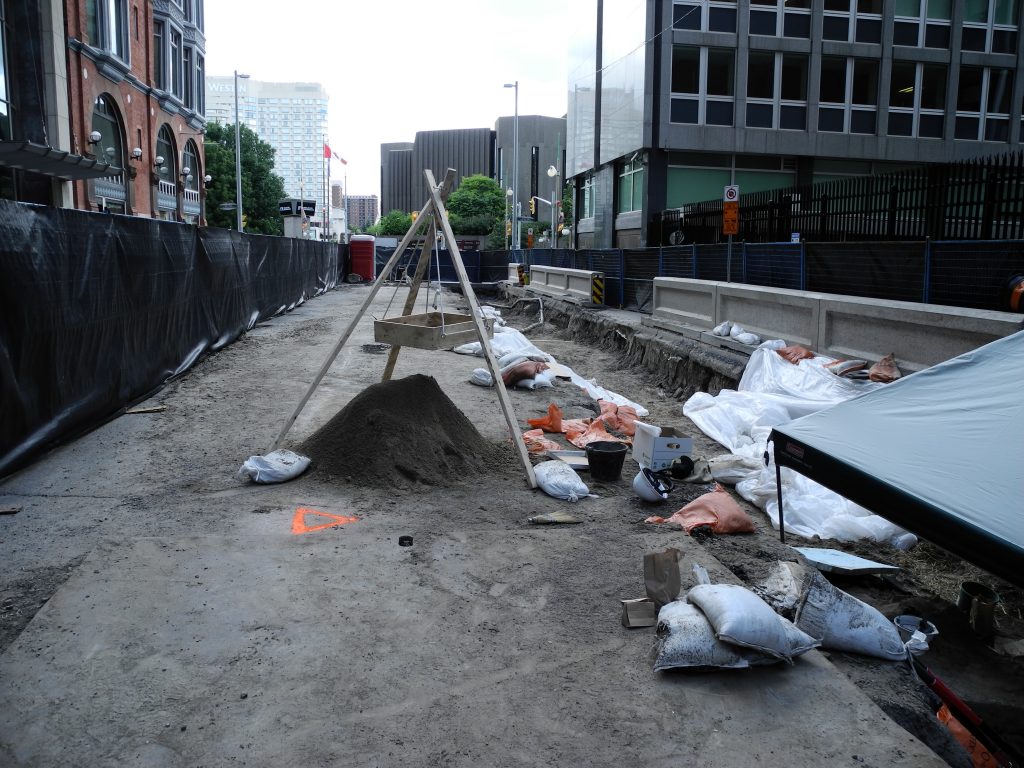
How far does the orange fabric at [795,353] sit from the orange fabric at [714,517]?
461cm

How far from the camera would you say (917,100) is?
30.4 meters

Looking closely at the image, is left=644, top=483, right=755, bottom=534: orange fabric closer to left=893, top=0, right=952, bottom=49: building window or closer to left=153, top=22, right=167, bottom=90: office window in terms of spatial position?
left=893, top=0, right=952, bottom=49: building window

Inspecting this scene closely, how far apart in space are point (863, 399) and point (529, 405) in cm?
536

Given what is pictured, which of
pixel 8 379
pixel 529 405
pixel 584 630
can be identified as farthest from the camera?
pixel 529 405

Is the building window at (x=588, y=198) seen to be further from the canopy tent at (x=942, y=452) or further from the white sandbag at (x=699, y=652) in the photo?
the white sandbag at (x=699, y=652)

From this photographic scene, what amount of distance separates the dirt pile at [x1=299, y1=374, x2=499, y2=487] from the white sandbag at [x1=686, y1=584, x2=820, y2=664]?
301cm

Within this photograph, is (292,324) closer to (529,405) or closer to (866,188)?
(529,405)

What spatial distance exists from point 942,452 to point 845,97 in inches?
1201

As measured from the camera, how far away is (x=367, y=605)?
13.1ft

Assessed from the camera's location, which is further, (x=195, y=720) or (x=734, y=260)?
(x=734, y=260)

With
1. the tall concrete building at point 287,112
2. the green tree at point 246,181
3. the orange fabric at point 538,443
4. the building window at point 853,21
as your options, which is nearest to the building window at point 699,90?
the building window at point 853,21

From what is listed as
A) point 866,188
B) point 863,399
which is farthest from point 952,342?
→ point 866,188

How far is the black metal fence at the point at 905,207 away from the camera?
11266 mm

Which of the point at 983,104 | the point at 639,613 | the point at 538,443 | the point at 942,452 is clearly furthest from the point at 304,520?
the point at 983,104
